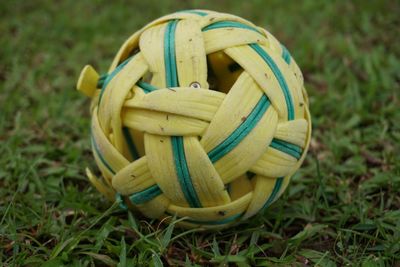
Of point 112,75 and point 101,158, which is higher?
point 112,75

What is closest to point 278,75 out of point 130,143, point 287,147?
point 287,147

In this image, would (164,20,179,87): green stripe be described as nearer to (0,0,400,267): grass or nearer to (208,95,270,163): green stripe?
(208,95,270,163): green stripe

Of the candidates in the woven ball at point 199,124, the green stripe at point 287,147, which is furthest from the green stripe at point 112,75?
the green stripe at point 287,147

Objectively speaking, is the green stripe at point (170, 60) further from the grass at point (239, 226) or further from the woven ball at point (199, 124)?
the grass at point (239, 226)

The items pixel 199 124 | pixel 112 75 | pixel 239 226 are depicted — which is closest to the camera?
pixel 199 124

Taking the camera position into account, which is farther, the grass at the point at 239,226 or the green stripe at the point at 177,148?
the grass at the point at 239,226

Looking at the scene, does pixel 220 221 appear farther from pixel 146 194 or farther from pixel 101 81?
pixel 101 81

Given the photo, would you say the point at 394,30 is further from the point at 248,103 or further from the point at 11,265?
the point at 11,265
